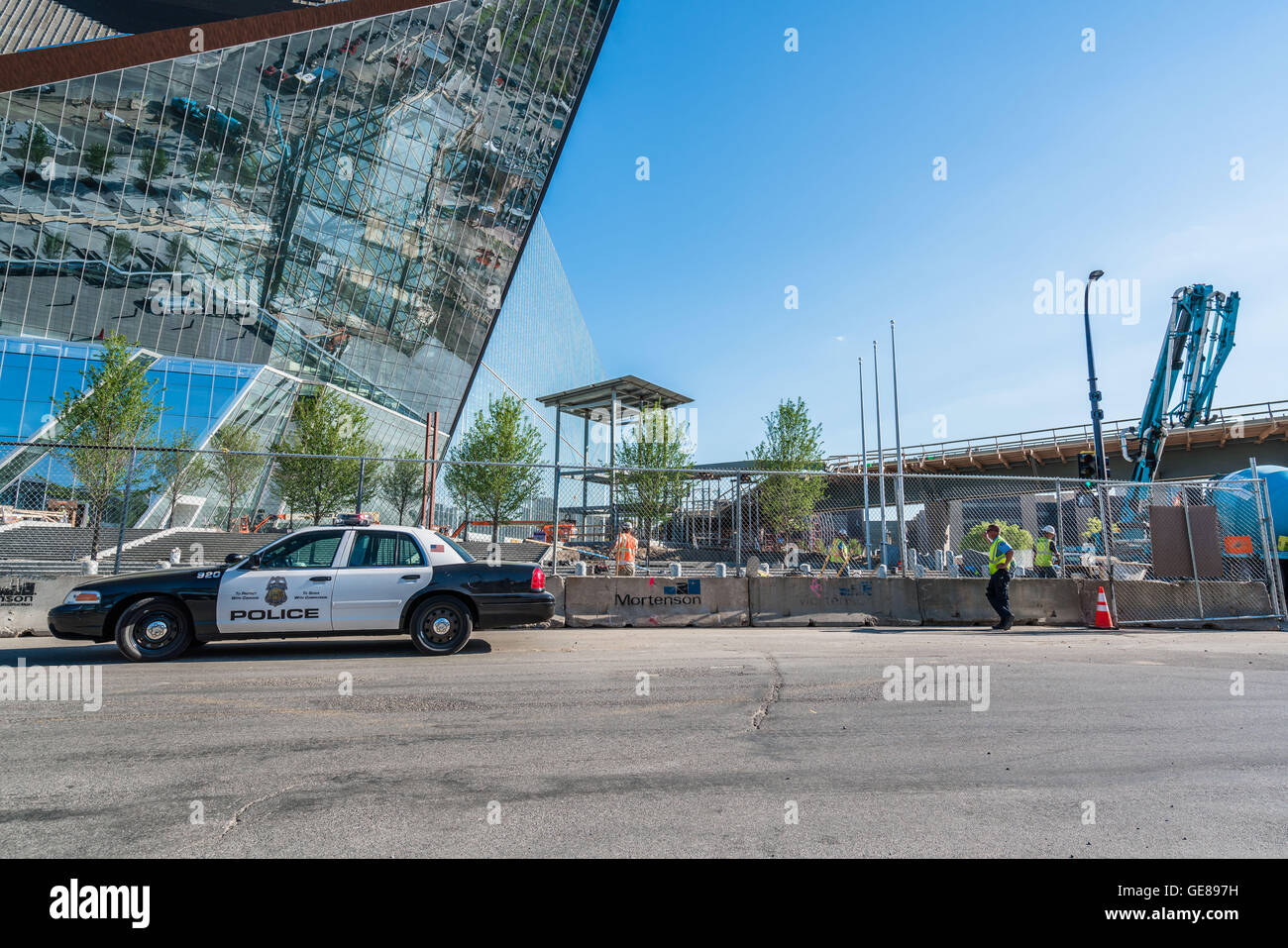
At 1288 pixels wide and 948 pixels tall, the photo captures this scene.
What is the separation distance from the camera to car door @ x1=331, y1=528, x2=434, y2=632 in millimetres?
7904

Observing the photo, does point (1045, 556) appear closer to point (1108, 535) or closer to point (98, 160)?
point (1108, 535)

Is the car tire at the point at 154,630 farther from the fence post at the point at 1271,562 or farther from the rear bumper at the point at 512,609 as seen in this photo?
the fence post at the point at 1271,562

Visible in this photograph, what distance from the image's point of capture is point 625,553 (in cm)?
1234

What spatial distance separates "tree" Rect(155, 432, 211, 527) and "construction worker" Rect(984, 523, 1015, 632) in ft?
46.6

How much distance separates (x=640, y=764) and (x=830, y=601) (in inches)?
356

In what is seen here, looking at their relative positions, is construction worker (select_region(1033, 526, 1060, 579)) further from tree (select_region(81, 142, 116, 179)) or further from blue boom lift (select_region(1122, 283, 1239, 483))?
tree (select_region(81, 142, 116, 179))

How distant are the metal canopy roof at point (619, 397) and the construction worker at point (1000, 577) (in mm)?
27182

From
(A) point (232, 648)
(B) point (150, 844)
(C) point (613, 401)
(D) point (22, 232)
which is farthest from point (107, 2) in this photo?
(B) point (150, 844)

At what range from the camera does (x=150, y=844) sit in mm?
2789

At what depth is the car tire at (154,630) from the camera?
7449 mm

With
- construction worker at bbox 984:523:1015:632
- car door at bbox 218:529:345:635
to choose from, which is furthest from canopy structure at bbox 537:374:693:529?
car door at bbox 218:529:345:635

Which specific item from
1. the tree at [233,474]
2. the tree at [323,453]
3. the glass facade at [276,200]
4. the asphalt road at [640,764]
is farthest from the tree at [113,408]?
the asphalt road at [640,764]

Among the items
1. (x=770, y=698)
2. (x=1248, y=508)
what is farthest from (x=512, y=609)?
(x=1248, y=508)

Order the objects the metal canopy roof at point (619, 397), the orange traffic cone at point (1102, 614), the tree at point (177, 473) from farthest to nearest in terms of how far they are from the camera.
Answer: the metal canopy roof at point (619, 397), the tree at point (177, 473), the orange traffic cone at point (1102, 614)
